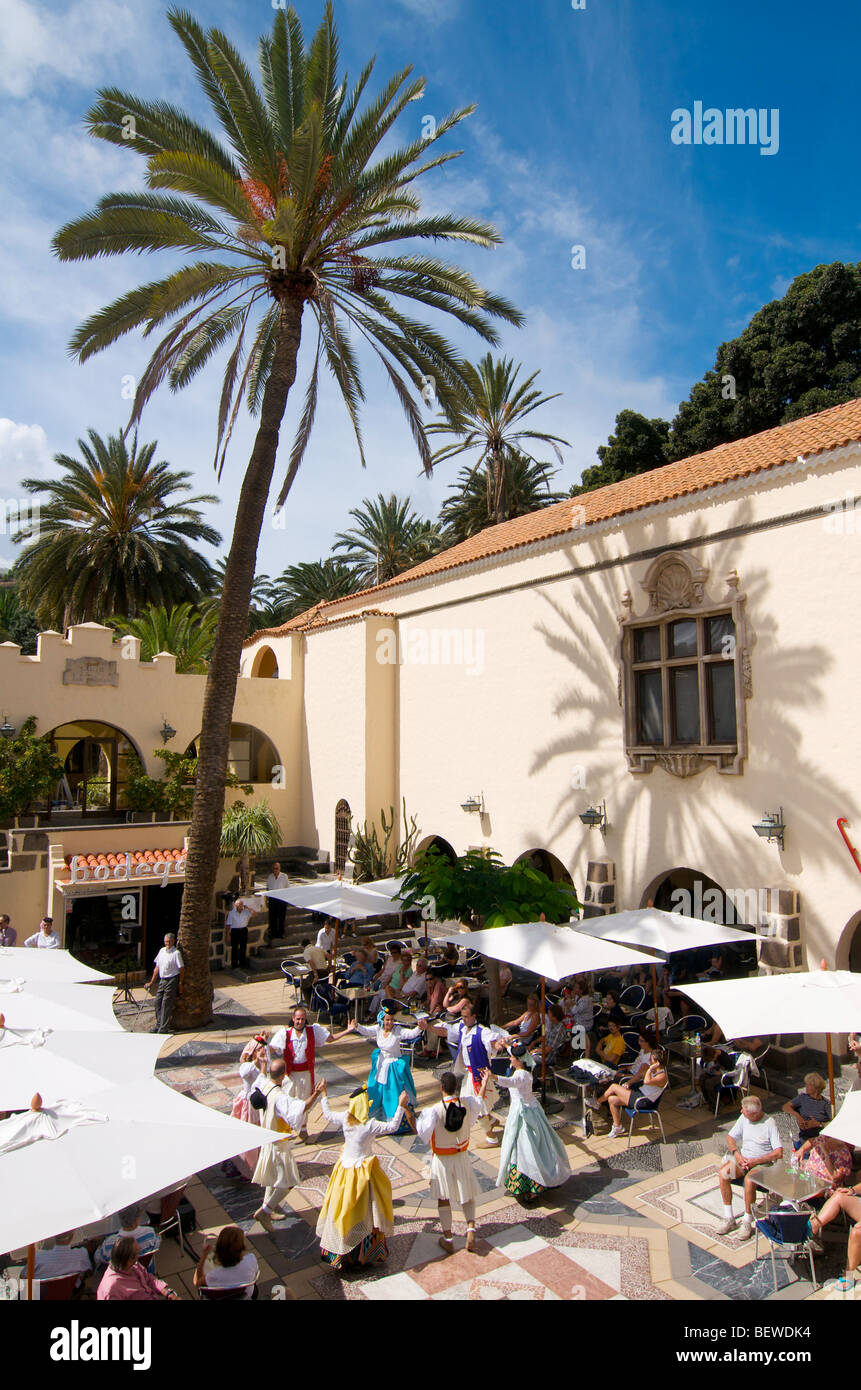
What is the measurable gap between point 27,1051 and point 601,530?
12.8 metres

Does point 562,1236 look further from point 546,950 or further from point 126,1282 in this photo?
point 126,1282

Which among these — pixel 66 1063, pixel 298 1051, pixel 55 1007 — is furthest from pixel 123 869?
pixel 66 1063

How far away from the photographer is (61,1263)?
6.37 m

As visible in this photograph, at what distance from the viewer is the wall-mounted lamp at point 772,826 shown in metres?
12.3

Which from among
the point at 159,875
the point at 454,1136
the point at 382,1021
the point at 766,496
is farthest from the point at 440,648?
the point at 454,1136

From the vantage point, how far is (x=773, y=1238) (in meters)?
6.94

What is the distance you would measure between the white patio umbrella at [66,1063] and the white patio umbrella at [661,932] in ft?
21.3

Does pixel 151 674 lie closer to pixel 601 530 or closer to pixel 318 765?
pixel 318 765

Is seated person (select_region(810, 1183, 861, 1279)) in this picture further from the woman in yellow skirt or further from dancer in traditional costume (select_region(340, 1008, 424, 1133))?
dancer in traditional costume (select_region(340, 1008, 424, 1133))

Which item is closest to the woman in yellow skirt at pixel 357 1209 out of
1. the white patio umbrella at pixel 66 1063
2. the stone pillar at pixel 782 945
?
the white patio umbrella at pixel 66 1063

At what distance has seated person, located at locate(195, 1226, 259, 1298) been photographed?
615 centimetres

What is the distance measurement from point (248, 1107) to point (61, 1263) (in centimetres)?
294

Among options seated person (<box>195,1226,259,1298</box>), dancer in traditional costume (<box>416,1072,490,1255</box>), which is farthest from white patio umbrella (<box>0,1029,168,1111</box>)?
dancer in traditional costume (<box>416,1072,490,1255</box>)

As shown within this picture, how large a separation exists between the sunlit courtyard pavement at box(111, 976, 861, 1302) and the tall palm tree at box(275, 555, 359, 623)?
37.5 metres
